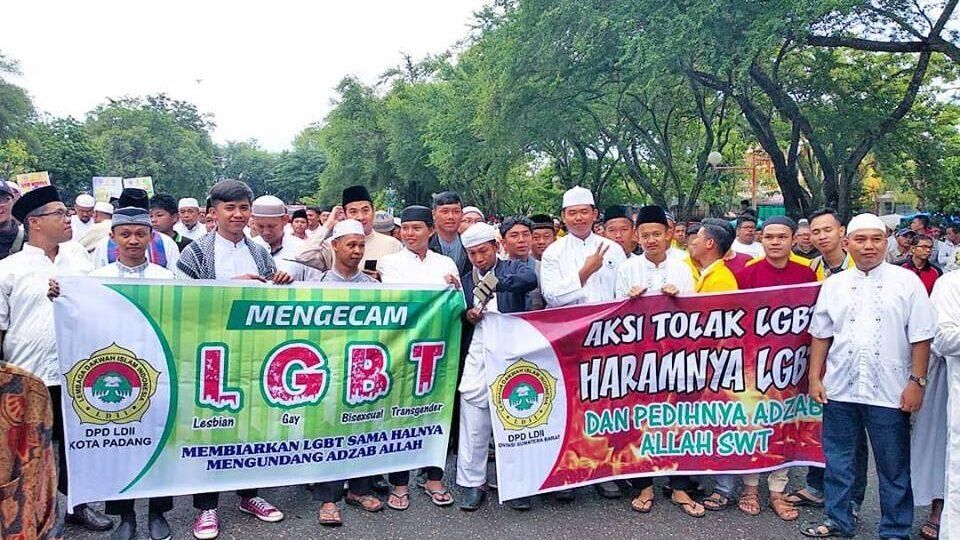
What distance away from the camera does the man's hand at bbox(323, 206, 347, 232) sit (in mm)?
5535

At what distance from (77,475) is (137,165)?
4972 cm

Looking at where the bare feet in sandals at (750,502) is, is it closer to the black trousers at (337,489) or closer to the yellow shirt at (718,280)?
the yellow shirt at (718,280)

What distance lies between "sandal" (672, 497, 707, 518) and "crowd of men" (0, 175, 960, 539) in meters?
0.01

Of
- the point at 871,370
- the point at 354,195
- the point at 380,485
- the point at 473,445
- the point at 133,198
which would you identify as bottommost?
the point at 380,485

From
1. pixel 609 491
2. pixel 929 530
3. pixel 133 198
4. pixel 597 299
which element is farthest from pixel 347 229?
pixel 929 530

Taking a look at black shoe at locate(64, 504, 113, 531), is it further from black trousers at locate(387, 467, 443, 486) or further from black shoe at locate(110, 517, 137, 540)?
black trousers at locate(387, 467, 443, 486)

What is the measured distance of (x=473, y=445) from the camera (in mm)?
4152

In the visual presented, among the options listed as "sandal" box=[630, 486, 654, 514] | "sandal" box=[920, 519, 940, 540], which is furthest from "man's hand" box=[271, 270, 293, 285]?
"sandal" box=[920, 519, 940, 540]

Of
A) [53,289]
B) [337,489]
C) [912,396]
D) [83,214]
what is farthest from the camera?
[83,214]

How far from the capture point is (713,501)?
4125 mm

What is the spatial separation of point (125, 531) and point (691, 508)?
3273 mm

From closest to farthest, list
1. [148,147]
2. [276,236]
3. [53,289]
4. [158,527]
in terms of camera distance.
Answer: [53,289], [158,527], [276,236], [148,147]

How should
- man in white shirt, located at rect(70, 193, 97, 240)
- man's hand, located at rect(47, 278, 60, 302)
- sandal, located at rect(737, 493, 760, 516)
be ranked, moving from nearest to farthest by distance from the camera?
man's hand, located at rect(47, 278, 60, 302)
sandal, located at rect(737, 493, 760, 516)
man in white shirt, located at rect(70, 193, 97, 240)

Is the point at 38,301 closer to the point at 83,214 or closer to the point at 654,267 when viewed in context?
the point at 654,267
